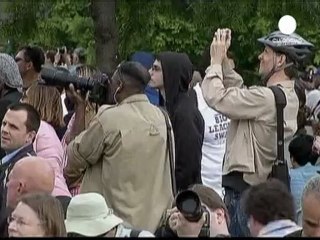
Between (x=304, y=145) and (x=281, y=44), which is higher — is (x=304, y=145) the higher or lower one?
the lower one

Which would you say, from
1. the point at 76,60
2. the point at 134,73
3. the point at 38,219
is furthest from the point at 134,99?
the point at 76,60

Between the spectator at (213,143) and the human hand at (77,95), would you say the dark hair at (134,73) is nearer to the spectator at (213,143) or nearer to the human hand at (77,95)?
the human hand at (77,95)

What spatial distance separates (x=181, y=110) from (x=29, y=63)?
173 cm

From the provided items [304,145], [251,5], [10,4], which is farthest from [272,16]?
[304,145]

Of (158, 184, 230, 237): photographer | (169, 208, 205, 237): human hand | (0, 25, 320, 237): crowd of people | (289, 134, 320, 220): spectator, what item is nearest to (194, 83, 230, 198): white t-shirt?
(0, 25, 320, 237): crowd of people

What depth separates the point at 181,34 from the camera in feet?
62.2

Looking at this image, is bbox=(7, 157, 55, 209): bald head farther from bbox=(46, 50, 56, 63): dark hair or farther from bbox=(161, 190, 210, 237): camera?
bbox=(46, 50, 56, 63): dark hair

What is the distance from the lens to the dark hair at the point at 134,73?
6.67 metres

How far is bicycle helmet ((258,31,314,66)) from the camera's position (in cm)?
709

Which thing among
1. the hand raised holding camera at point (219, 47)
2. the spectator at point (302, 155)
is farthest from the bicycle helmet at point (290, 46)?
the spectator at point (302, 155)

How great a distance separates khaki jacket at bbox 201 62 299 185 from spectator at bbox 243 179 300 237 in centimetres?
157

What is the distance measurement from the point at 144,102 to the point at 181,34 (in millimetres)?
12323

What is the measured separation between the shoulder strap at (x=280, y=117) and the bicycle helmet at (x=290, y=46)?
10.1 inches

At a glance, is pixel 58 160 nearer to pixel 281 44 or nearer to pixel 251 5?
pixel 281 44
